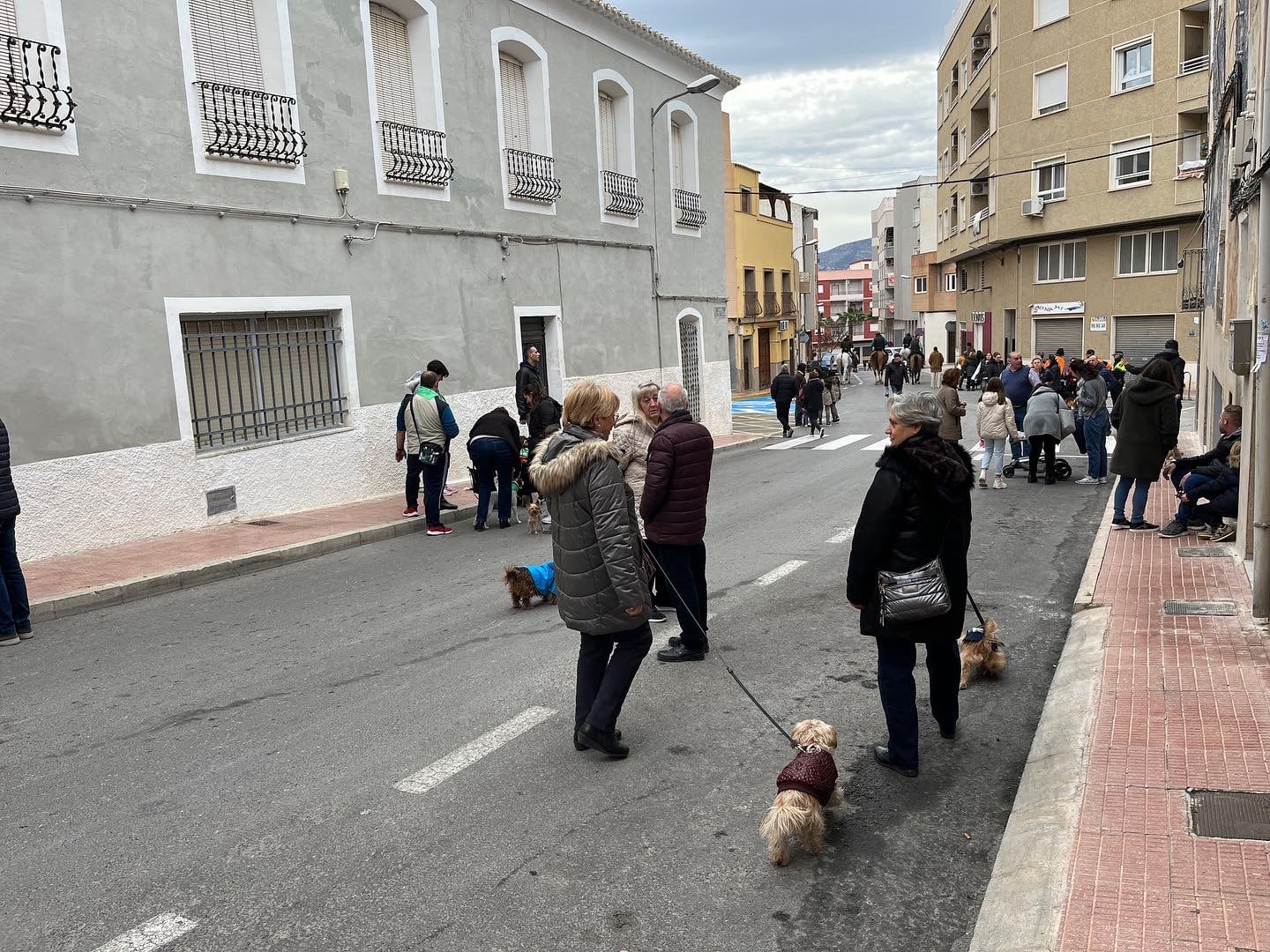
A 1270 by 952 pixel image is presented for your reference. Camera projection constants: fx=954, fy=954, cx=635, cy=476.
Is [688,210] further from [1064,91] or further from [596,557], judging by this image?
[1064,91]

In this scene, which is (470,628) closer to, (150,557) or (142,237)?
(150,557)

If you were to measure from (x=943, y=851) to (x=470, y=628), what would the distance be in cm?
409

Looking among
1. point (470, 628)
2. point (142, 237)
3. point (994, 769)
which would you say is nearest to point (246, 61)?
point (142, 237)

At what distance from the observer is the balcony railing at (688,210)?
21109mm

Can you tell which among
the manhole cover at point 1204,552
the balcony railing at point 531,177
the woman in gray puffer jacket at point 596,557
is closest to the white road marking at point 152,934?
the woman in gray puffer jacket at point 596,557

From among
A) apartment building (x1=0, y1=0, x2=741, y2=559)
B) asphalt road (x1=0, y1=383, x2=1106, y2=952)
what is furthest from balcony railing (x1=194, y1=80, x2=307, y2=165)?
asphalt road (x1=0, y1=383, x2=1106, y2=952)

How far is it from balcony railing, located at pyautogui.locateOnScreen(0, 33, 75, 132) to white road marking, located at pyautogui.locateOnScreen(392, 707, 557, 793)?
7.89m

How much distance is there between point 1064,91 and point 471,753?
1434 inches

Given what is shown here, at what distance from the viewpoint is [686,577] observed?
244 inches

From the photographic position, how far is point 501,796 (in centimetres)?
427

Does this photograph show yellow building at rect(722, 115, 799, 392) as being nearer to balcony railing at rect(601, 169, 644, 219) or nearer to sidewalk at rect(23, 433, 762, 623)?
balcony railing at rect(601, 169, 644, 219)

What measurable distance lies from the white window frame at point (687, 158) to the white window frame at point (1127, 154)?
60.1ft

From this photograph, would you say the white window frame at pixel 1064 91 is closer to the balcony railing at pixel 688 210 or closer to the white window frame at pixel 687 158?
the white window frame at pixel 687 158

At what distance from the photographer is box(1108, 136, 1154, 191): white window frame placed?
31.5 meters
